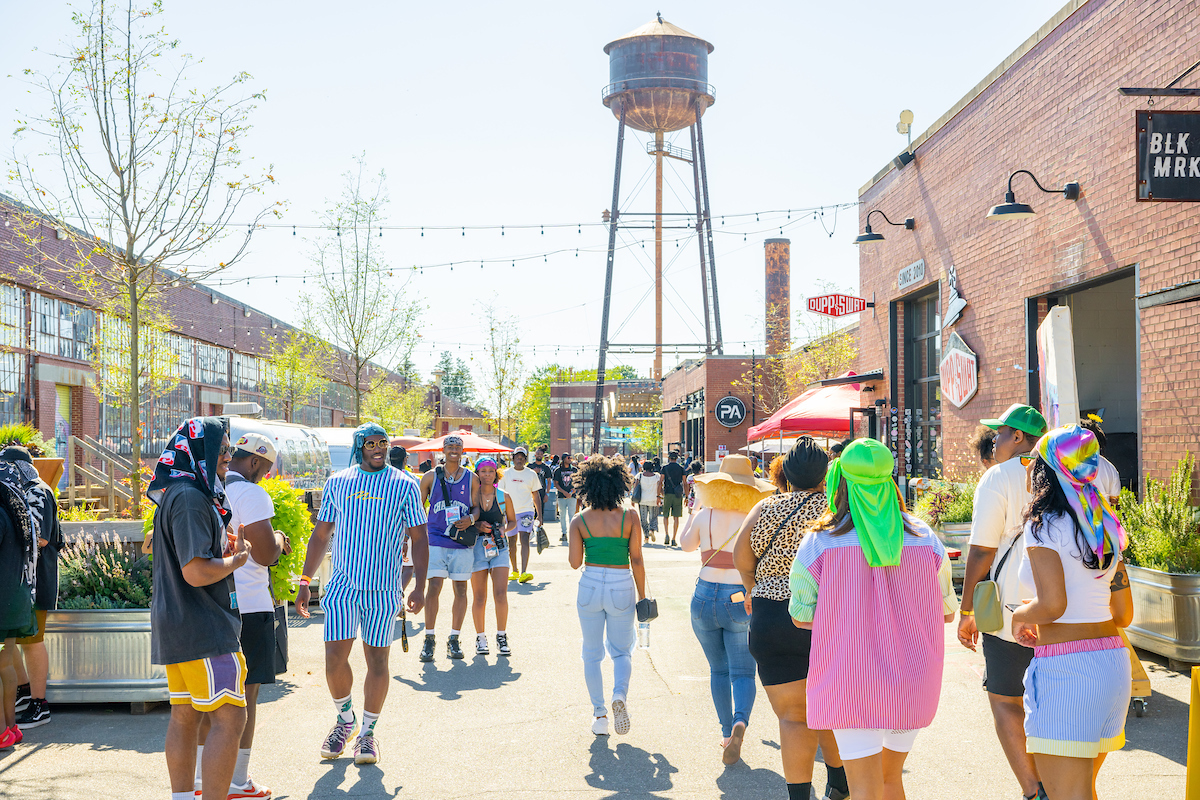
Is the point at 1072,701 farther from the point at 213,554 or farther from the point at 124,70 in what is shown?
the point at 124,70

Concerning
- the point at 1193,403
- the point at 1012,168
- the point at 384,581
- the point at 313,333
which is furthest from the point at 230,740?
the point at 313,333

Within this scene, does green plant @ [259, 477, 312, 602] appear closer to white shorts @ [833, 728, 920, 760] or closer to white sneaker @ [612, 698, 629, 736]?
white sneaker @ [612, 698, 629, 736]

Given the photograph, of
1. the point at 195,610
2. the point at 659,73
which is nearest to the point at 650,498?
the point at 195,610

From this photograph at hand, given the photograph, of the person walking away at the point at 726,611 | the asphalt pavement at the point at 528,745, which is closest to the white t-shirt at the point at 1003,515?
the asphalt pavement at the point at 528,745

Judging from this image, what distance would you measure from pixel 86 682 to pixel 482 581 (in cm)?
317

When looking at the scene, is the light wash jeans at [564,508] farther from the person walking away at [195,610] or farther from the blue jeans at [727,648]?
the person walking away at [195,610]

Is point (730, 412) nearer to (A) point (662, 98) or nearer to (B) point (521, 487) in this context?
(A) point (662, 98)

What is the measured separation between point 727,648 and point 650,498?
43.0 ft

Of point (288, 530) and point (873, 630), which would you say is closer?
point (873, 630)

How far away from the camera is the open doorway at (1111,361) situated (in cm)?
1381

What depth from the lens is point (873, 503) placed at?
337 cm

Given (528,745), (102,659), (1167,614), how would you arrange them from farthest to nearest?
1. (1167,614)
2. (102,659)
3. (528,745)

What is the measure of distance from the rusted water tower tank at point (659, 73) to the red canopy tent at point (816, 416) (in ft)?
57.4

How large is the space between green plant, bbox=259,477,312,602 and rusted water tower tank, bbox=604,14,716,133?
88.2 feet
